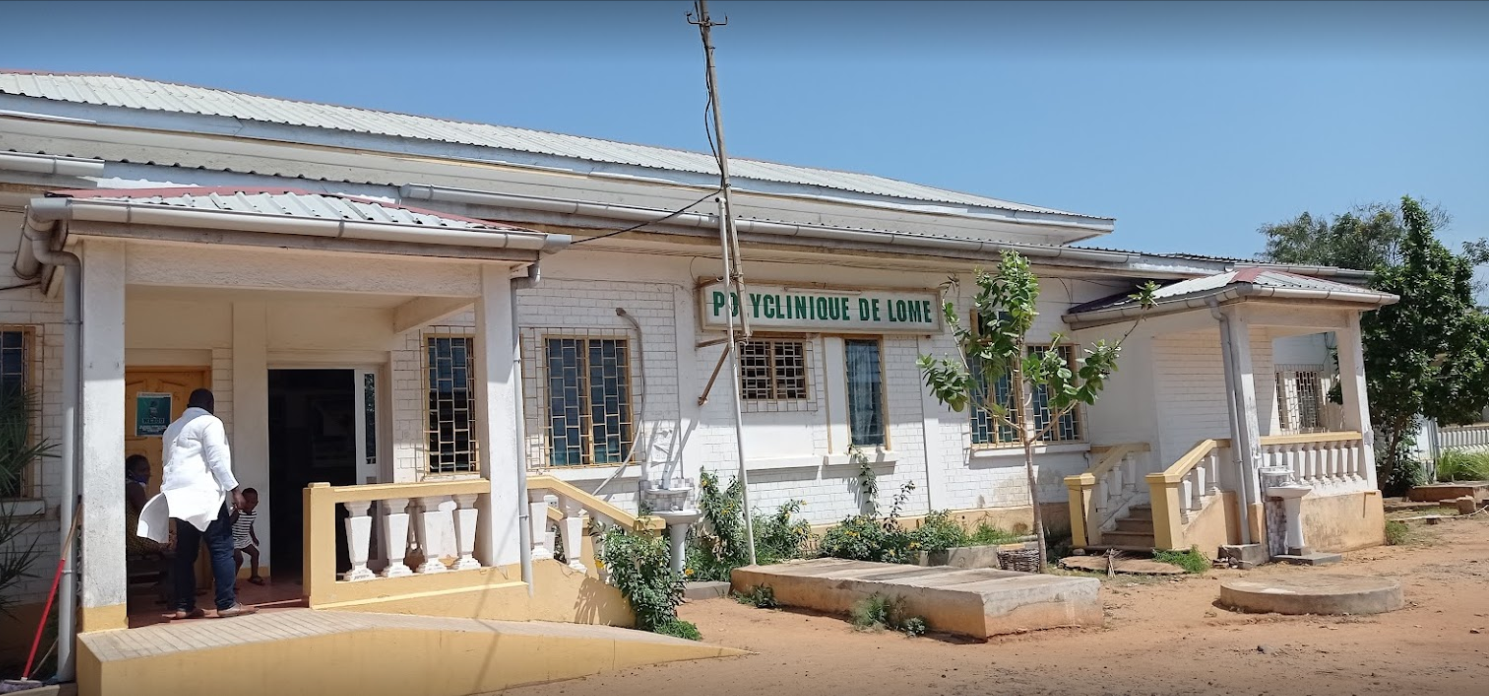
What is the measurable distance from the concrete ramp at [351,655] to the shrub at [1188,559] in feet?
22.3

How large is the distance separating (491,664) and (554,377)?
4.65 metres

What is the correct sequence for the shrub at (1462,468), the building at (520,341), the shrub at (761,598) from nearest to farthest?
the building at (520,341)
the shrub at (761,598)
the shrub at (1462,468)

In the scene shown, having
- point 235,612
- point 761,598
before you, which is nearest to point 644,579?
point 761,598

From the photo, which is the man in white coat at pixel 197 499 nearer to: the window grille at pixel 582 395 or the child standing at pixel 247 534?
the child standing at pixel 247 534

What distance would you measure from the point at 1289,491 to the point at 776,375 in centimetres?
617

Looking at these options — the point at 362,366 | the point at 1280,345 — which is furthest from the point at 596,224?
the point at 1280,345

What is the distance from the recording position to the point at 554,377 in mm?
11656

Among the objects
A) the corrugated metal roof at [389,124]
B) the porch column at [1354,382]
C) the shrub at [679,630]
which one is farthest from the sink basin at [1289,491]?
the shrub at [679,630]

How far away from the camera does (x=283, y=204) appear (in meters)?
7.83

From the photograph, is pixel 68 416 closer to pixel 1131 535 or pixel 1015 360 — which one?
pixel 1015 360

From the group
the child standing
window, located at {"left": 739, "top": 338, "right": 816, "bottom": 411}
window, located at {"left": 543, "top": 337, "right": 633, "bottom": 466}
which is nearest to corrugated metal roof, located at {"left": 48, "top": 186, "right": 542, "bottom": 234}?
the child standing

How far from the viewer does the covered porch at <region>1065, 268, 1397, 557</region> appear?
13438 mm

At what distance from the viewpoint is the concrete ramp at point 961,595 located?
28.0 feet

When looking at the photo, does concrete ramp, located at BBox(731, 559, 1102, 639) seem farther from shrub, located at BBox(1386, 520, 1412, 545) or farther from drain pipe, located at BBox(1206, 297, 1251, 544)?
shrub, located at BBox(1386, 520, 1412, 545)
